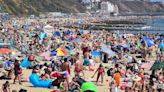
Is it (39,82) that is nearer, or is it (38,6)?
(39,82)

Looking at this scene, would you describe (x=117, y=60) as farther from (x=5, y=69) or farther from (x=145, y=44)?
(x=5, y=69)

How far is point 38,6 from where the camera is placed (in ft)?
388

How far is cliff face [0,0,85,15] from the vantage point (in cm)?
9875

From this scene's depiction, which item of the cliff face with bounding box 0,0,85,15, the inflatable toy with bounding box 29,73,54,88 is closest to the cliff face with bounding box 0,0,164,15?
the cliff face with bounding box 0,0,85,15

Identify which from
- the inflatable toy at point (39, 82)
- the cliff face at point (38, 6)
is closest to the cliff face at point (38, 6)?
the cliff face at point (38, 6)

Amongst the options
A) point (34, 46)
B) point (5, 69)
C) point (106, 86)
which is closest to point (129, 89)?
point (106, 86)

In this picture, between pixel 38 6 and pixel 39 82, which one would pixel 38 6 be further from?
pixel 39 82

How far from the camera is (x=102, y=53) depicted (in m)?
20.1

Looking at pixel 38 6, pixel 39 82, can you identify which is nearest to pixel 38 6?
pixel 38 6

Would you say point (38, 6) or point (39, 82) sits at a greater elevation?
point (39, 82)

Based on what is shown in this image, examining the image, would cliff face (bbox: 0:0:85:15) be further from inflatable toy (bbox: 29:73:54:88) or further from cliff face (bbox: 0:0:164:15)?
inflatable toy (bbox: 29:73:54:88)

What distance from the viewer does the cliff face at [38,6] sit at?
98.8 metres

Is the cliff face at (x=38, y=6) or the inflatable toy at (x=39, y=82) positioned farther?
the cliff face at (x=38, y=6)

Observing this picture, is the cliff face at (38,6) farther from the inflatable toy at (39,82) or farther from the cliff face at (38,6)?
the inflatable toy at (39,82)
